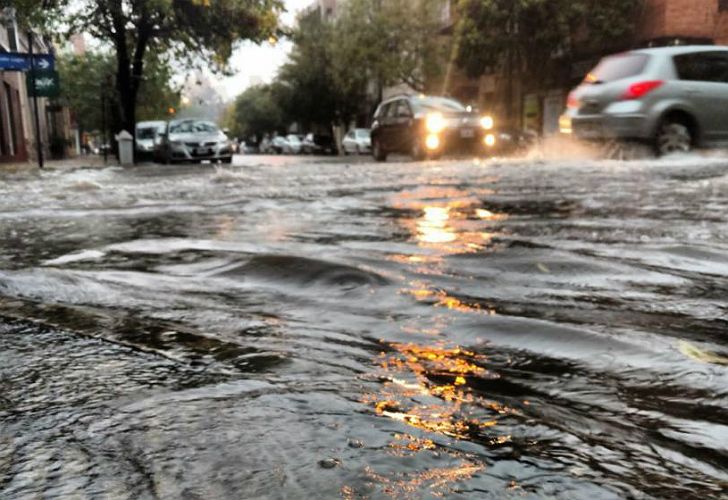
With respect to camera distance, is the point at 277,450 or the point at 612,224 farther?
the point at 612,224

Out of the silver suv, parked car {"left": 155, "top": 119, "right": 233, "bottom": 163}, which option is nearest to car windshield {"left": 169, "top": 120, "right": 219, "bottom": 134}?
parked car {"left": 155, "top": 119, "right": 233, "bottom": 163}

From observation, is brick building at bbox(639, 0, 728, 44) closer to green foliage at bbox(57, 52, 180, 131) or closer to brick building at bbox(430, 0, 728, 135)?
brick building at bbox(430, 0, 728, 135)

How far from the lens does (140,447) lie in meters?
1.33

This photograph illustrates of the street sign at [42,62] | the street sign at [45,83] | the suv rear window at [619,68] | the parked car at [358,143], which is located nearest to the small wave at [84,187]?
the suv rear window at [619,68]

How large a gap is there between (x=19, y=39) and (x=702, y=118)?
1212 inches

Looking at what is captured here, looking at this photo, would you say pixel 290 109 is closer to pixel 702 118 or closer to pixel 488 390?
pixel 702 118

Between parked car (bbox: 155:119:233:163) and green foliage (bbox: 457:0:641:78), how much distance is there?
10.2 metres

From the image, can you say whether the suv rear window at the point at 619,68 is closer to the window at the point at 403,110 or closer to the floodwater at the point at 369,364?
the window at the point at 403,110

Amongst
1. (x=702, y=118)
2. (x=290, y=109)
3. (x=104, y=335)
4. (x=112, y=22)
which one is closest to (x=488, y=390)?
(x=104, y=335)

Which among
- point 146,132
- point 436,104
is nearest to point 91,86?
point 146,132

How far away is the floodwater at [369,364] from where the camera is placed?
4.10 feet

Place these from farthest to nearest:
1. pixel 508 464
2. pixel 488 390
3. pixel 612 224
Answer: pixel 612 224, pixel 488 390, pixel 508 464

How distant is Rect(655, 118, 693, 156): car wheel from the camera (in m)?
9.96

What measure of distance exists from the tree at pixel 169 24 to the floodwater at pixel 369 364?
17.3m
